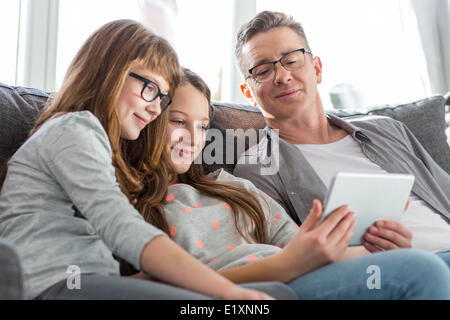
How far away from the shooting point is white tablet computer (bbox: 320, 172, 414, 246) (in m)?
0.92

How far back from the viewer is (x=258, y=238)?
1333mm

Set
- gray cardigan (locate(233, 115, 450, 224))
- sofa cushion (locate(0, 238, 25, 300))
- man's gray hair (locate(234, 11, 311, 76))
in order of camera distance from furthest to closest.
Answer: man's gray hair (locate(234, 11, 311, 76)), gray cardigan (locate(233, 115, 450, 224)), sofa cushion (locate(0, 238, 25, 300))

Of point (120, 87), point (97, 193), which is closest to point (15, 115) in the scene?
point (120, 87)

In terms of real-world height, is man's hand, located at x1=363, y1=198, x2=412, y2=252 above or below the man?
below

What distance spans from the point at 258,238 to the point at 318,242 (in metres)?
0.41

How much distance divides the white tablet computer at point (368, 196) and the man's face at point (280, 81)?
2.52 feet

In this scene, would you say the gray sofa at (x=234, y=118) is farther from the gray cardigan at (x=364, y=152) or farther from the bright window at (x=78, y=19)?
the bright window at (x=78, y=19)

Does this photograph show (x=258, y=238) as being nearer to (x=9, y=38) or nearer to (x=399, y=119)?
(x=399, y=119)

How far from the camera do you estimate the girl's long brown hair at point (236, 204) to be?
1.28 meters

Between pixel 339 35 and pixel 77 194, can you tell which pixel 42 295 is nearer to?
pixel 77 194

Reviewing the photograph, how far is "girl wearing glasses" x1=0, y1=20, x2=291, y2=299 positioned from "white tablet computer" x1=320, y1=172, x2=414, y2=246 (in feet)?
0.69

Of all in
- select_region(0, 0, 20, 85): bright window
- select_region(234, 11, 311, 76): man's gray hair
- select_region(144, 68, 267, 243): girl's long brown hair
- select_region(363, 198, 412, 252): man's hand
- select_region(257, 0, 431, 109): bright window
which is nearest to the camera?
select_region(363, 198, 412, 252): man's hand

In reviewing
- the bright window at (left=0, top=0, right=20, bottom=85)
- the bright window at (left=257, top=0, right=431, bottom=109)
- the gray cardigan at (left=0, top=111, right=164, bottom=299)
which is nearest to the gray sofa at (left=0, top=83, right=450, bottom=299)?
the gray cardigan at (left=0, top=111, right=164, bottom=299)

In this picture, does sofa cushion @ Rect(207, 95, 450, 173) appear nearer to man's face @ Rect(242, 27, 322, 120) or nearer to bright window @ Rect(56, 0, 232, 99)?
man's face @ Rect(242, 27, 322, 120)
